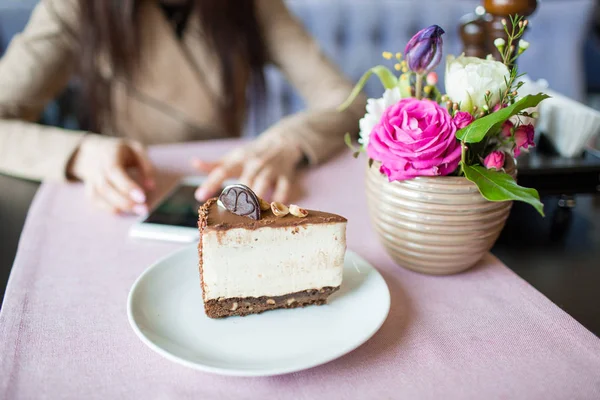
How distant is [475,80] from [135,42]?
956 millimetres

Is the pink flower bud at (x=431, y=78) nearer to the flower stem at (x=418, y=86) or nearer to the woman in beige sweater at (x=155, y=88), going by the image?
the flower stem at (x=418, y=86)

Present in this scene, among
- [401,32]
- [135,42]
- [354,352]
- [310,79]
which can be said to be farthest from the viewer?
[401,32]

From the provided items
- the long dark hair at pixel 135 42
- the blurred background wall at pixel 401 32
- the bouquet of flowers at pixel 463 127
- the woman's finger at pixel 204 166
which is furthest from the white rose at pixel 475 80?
the blurred background wall at pixel 401 32

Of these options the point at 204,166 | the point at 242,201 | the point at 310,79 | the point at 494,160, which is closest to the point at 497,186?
the point at 494,160

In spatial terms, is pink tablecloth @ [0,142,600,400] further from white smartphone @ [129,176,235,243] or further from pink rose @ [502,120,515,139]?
pink rose @ [502,120,515,139]

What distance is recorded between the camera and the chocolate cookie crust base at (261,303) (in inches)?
23.1

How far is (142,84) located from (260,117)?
414 mm

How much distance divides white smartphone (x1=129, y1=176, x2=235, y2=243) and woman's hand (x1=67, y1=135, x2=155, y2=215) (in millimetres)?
45

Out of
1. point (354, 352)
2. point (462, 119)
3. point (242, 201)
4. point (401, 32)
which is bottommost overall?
point (401, 32)

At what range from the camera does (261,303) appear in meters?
0.60

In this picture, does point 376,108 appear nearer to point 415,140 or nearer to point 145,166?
point 415,140

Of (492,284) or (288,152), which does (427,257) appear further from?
(288,152)

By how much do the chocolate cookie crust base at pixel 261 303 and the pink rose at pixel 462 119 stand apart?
241mm

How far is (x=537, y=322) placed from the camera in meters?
0.58
